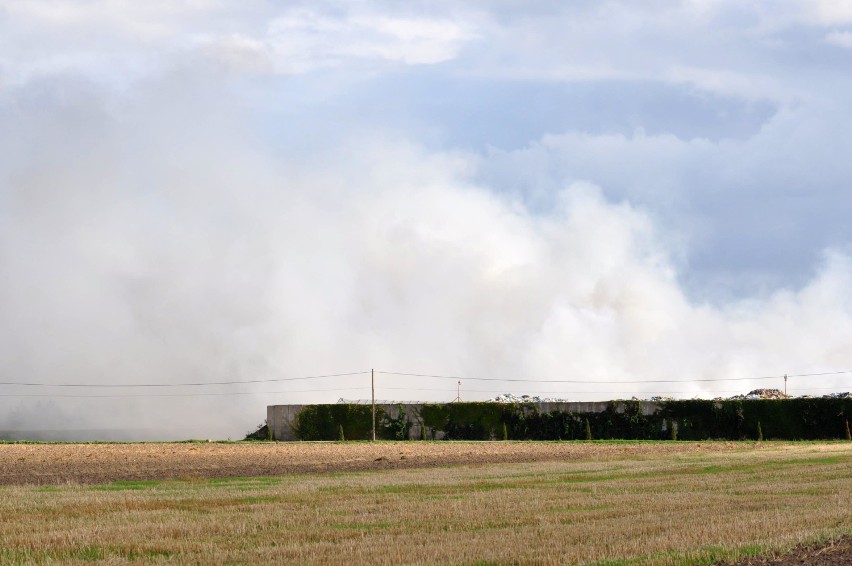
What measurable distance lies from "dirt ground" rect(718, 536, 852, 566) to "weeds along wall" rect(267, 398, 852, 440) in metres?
50.6

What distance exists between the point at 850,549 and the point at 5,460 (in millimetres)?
35352

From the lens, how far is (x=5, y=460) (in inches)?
1597

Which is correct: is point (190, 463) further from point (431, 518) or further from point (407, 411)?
point (407, 411)

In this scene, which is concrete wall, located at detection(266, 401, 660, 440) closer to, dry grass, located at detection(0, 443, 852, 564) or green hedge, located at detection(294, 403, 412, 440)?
green hedge, located at detection(294, 403, 412, 440)

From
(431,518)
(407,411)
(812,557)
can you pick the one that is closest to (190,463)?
(431,518)

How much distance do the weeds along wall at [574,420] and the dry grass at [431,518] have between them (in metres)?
35.8

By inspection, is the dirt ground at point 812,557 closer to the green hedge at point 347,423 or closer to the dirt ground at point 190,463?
the dirt ground at point 190,463

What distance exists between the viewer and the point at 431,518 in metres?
16.8

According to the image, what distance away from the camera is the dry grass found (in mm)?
13109

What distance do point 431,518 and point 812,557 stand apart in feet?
21.0

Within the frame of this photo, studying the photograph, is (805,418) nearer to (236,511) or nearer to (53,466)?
(53,466)

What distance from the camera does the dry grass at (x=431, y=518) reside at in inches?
516

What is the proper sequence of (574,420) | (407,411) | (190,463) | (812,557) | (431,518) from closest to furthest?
(812,557)
(431,518)
(190,463)
(574,420)
(407,411)

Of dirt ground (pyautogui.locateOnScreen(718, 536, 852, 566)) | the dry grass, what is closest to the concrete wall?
the dry grass
